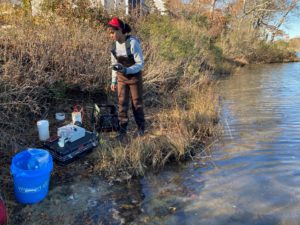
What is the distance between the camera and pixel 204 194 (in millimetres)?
3652

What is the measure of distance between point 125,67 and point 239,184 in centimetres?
252

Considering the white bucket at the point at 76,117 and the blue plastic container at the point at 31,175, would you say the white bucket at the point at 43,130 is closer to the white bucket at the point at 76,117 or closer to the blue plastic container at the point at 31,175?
the white bucket at the point at 76,117

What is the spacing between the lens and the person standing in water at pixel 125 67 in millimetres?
4355

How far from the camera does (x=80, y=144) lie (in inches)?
169

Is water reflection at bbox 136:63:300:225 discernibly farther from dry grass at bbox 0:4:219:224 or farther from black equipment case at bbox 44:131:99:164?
black equipment case at bbox 44:131:99:164

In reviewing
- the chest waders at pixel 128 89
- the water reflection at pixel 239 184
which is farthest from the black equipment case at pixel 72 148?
the water reflection at pixel 239 184

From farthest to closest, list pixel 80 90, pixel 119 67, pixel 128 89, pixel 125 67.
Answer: pixel 80 90 < pixel 128 89 < pixel 125 67 < pixel 119 67

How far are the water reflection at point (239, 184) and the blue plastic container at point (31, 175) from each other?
1.18 meters

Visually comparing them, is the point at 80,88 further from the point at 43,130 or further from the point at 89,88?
Answer: the point at 43,130

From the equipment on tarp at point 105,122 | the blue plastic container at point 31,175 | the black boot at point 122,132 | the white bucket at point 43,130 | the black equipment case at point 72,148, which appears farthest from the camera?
the equipment on tarp at point 105,122

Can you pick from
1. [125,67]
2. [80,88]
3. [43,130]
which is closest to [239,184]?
[125,67]

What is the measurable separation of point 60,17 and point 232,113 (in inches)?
217

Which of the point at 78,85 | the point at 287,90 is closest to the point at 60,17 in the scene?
the point at 78,85

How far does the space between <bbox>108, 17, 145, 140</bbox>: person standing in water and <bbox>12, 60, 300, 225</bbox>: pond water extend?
1227mm
